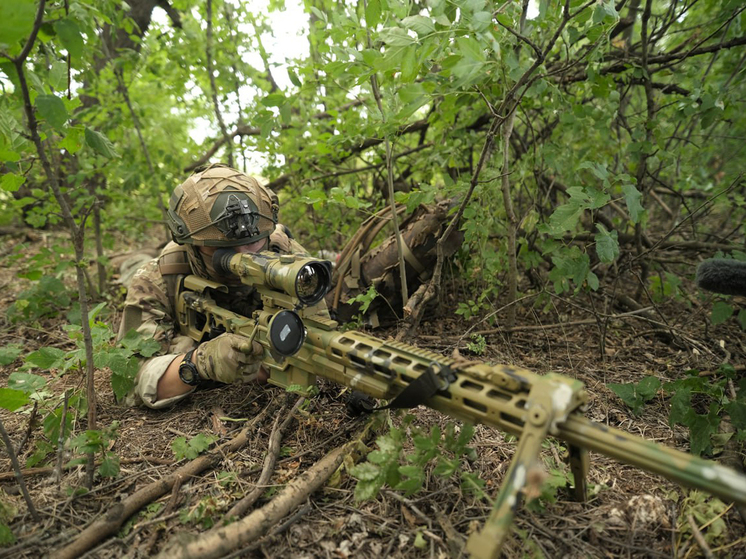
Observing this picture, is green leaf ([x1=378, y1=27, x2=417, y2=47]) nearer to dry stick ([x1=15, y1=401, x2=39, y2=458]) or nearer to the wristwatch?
the wristwatch

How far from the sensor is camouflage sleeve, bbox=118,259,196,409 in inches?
115

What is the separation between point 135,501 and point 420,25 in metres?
2.51

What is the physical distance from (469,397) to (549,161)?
225 centimetres

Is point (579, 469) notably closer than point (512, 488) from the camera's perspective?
No

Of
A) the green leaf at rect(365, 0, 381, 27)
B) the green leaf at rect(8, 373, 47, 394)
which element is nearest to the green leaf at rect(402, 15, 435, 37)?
the green leaf at rect(365, 0, 381, 27)

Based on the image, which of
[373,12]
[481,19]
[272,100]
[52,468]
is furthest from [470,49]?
[52,468]

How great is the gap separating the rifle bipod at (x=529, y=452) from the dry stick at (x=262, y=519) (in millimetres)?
859

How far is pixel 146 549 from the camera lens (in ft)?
6.09

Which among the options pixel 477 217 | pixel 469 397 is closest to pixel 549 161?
pixel 477 217

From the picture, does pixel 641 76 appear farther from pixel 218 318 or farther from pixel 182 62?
pixel 182 62

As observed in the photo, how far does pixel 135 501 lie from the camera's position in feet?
6.73

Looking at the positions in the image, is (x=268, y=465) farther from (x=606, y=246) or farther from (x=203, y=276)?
(x=606, y=246)

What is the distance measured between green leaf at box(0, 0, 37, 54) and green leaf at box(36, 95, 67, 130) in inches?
12.9

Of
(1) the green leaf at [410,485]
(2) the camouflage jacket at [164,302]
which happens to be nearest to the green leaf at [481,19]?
(1) the green leaf at [410,485]
